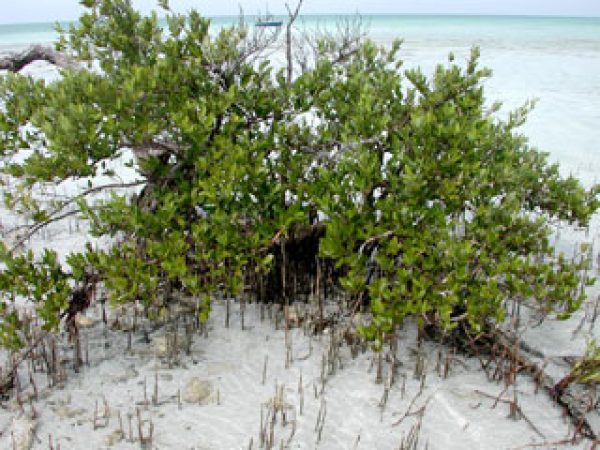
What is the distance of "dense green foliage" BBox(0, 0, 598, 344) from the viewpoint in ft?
10.0

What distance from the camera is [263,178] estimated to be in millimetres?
3443

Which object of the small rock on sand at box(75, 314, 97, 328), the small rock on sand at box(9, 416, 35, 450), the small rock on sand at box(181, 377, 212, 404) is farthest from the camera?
the small rock on sand at box(75, 314, 97, 328)

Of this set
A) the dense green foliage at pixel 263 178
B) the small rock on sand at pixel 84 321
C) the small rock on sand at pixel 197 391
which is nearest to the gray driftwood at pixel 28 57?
the dense green foliage at pixel 263 178

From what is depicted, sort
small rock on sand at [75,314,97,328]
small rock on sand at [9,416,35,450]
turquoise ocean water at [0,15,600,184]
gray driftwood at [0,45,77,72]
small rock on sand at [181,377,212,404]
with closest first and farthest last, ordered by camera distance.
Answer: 1. small rock on sand at [9,416,35,450]
2. small rock on sand at [181,377,212,404]
3. small rock on sand at [75,314,97,328]
4. gray driftwood at [0,45,77,72]
5. turquoise ocean water at [0,15,600,184]

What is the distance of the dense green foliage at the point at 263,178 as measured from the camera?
10.0 ft

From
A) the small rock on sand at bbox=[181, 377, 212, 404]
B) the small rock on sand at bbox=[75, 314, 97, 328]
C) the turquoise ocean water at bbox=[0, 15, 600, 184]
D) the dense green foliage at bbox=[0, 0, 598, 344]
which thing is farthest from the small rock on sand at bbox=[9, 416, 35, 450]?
the turquoise ocean water at bbox=[0, 15, 600, 184]

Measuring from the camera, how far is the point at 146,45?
3930mm

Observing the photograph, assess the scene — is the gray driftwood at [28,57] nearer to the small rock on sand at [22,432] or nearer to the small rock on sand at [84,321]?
the small rock on sand at [84,321]

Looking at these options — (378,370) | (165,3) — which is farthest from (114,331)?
(165,3)

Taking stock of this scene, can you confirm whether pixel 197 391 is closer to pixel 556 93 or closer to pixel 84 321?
pixel 84 321

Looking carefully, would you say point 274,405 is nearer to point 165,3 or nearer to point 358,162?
point 358,162

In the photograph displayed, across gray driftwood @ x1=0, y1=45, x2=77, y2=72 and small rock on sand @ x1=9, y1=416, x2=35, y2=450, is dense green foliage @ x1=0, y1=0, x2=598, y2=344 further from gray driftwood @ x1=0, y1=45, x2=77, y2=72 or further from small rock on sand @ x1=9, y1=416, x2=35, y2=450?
gray driftwood @ x1=0, y1=45, x2=77, y2=72

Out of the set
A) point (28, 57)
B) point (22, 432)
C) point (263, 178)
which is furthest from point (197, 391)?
point (28, 57)

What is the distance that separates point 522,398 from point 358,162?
1.65 metres
